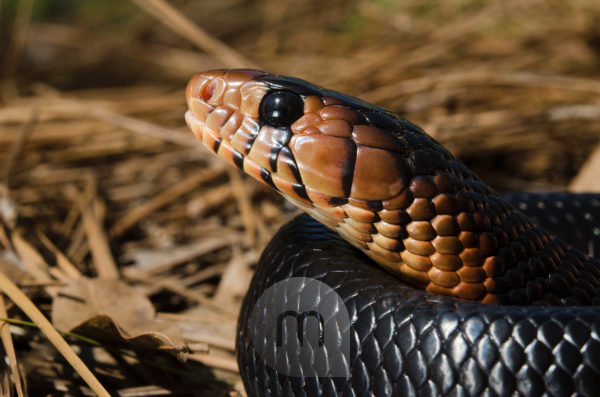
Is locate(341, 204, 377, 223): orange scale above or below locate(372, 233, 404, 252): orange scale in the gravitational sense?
above

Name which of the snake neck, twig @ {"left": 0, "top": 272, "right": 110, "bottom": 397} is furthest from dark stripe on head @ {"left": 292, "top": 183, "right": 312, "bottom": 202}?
twig @ {"left": 0, "top": 272, "right": 110, "bottom": 397}

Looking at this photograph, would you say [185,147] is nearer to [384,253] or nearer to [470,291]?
[384,253]

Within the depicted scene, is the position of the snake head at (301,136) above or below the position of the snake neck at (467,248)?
above

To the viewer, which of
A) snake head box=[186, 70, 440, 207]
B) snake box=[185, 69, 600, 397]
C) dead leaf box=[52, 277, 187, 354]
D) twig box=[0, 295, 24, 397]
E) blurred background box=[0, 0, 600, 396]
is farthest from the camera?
blurred background box=[0, 0, 600, 396]

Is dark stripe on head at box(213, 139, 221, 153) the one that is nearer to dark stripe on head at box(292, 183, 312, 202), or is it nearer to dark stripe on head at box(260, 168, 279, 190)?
dark stripe on head at box(260, 168, 279, 190)

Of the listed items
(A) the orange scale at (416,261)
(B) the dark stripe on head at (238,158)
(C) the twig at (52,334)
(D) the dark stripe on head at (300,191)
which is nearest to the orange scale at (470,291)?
(A) the orange scale at (416,261)

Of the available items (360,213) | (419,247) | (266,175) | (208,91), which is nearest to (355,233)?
(360,213)

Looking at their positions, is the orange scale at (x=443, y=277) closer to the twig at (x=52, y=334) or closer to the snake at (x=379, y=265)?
the snake at (x=379, y=265)
